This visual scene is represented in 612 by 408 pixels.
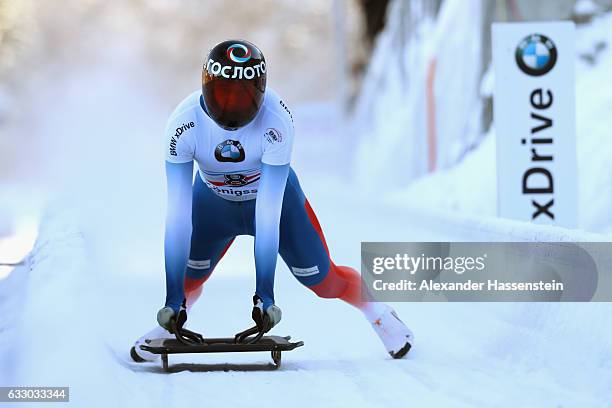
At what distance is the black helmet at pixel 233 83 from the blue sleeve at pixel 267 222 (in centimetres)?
24

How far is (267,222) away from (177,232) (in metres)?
0.35

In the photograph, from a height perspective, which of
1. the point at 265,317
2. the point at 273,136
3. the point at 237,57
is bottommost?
the point at 265,317

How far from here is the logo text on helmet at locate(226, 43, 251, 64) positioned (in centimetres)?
359

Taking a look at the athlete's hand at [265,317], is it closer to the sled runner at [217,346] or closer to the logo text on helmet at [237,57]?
the sled runner at [217,346]

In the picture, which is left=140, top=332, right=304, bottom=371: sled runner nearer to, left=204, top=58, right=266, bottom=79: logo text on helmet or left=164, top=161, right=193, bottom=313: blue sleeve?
left=164, top=161, right=193, bottom=313: blue sleeve

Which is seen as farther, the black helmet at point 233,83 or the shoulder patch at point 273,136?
the shoulder patch at point 273,136

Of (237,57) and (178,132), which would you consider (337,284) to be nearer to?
(178,132)

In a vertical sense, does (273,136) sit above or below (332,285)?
above

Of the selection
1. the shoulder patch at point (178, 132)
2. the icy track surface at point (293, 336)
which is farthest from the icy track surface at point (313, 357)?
the shoulder patch at point (178, 132)

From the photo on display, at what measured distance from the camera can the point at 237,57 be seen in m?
3.60

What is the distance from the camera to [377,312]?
14.1 ft

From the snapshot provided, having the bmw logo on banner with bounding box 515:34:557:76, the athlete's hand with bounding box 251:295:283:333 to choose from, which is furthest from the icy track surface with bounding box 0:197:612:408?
the bmw logo on banner with bounding box 515:34:557:76

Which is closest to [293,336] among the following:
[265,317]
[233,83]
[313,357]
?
[313,357]
